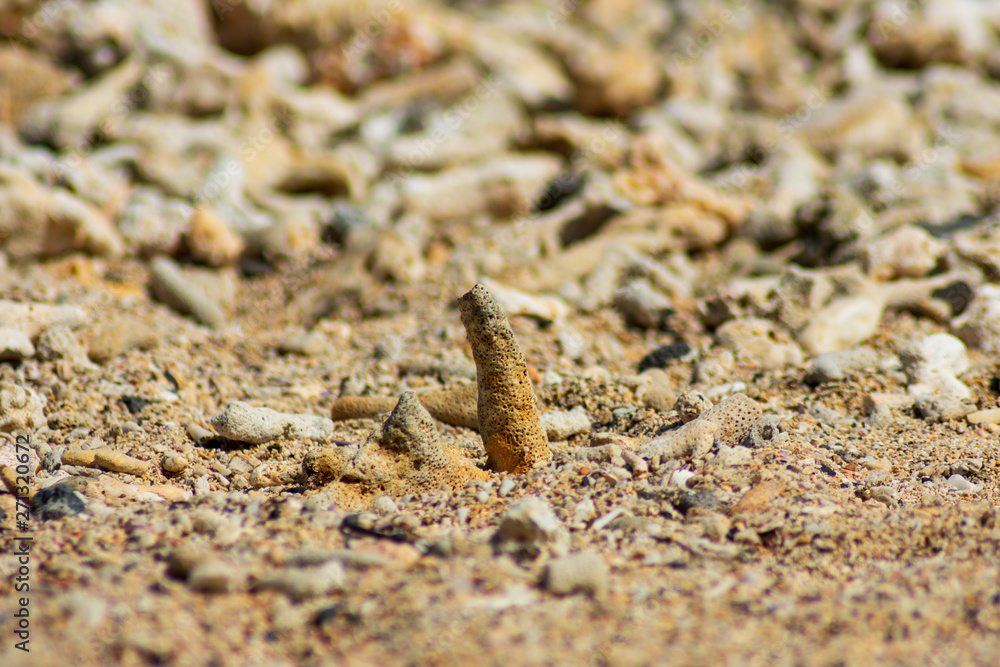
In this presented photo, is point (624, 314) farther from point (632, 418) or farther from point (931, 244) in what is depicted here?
point (931, 244)

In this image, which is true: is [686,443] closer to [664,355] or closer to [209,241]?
[664,355]

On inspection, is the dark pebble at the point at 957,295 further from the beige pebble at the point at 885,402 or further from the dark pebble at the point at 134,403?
the dark pebble at the point at 134,403

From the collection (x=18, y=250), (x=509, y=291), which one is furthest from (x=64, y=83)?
(x=509, y=291)

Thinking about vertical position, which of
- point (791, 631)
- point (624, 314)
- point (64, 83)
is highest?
point (64, 83)

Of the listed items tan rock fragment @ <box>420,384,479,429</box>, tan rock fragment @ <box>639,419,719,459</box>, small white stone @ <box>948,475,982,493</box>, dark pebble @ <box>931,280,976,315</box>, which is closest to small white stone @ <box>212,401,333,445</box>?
tan rock fragment @ <box>420,384,479,429</box>

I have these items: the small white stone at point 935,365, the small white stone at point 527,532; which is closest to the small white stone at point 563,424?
the small white stone at point 527,532

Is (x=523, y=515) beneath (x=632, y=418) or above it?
above

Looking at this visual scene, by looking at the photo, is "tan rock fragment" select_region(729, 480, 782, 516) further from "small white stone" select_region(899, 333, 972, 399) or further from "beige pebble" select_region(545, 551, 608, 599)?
"small white stone" select_region(899, 333, 972, 399)

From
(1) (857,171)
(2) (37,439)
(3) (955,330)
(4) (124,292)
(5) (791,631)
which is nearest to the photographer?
(5) (791,631)

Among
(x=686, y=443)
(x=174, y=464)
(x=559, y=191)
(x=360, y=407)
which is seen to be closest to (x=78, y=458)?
(x=174, y=464)
